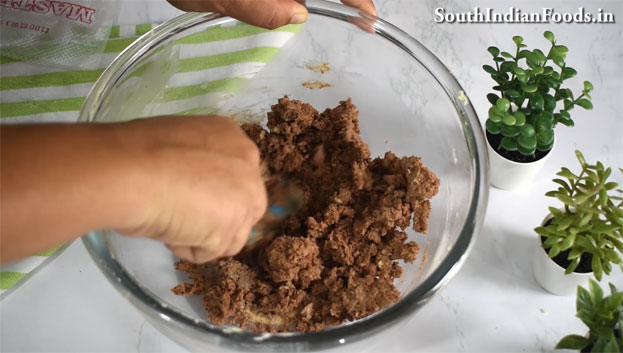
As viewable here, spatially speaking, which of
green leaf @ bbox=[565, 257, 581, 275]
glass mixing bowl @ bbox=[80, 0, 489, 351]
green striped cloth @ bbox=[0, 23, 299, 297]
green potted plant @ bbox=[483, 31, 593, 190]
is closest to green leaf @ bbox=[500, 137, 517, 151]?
green potted plant @ bbox=[483, 31, 593, 190]

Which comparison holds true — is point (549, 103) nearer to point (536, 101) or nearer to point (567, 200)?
point (536, 101)

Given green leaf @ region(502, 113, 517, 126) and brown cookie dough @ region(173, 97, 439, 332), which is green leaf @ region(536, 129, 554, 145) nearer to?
green leaf @ region(502, 113, 517, 126)

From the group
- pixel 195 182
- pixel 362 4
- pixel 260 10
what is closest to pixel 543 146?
pixel 362 4

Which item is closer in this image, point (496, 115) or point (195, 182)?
point (195, 182)

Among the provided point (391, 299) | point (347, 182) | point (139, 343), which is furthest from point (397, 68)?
point (139, 343)

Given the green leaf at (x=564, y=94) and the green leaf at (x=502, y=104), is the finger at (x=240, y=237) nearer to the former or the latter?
the green leaf at (x=502, y=104)

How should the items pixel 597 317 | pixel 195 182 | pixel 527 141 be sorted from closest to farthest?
pixel 195 182 < pixel 597 317 < pixel 527 141

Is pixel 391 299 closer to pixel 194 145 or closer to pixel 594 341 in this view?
pixel 594 341
